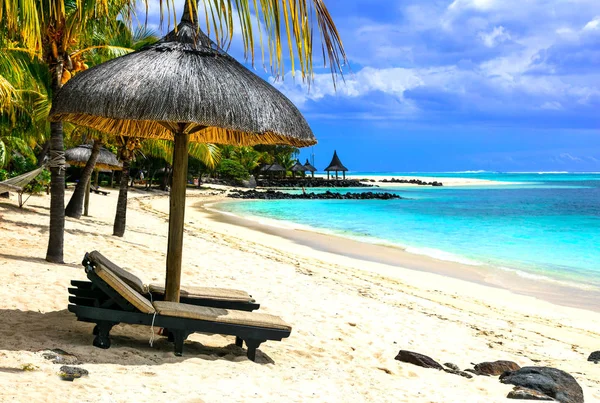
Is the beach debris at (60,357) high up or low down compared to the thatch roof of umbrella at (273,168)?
down

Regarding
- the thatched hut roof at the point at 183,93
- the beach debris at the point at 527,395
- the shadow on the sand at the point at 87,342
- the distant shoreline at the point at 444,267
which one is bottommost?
the distant shoreline at the point at 444,267

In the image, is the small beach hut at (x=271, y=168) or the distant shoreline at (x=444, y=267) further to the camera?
the small beach hut at (x=271, y=168)

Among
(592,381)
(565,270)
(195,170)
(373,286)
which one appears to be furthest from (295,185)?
(592,381)

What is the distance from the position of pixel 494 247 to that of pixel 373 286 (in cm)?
1000

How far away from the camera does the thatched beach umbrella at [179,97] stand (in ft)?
13.4

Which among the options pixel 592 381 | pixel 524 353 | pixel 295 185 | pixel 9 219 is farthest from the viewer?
pixel 295 185

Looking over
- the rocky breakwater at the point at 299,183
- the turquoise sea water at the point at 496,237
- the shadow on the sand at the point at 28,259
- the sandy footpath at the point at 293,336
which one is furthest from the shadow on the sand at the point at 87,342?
the rocky breakwater at the point at 299,183

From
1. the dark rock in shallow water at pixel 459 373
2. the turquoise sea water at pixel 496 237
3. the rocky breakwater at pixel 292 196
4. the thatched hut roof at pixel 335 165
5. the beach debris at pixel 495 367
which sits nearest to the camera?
the dark rock in shallow water at pixel 459 373

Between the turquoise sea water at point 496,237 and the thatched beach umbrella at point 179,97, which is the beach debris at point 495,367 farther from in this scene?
the turquoise sea water at point 496,237

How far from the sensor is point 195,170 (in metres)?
42.6

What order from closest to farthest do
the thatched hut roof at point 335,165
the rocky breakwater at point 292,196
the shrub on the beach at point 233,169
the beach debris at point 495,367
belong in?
the beach debris at point 495,367 < the rocky breakwater at point 292,196 < the shrub on the beach at point 233,169 < the thatched hut roof at point 335,165

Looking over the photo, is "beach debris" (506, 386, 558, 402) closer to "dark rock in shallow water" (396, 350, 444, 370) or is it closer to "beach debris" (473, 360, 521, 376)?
"beach debris" (473, 360, 521, 376)

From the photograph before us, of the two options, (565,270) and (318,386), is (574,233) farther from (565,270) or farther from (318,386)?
(318,386)

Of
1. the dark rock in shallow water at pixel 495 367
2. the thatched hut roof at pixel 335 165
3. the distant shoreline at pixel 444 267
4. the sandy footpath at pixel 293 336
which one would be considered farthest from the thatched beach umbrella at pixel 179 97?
the thatched hut roof at pixel 335 165
